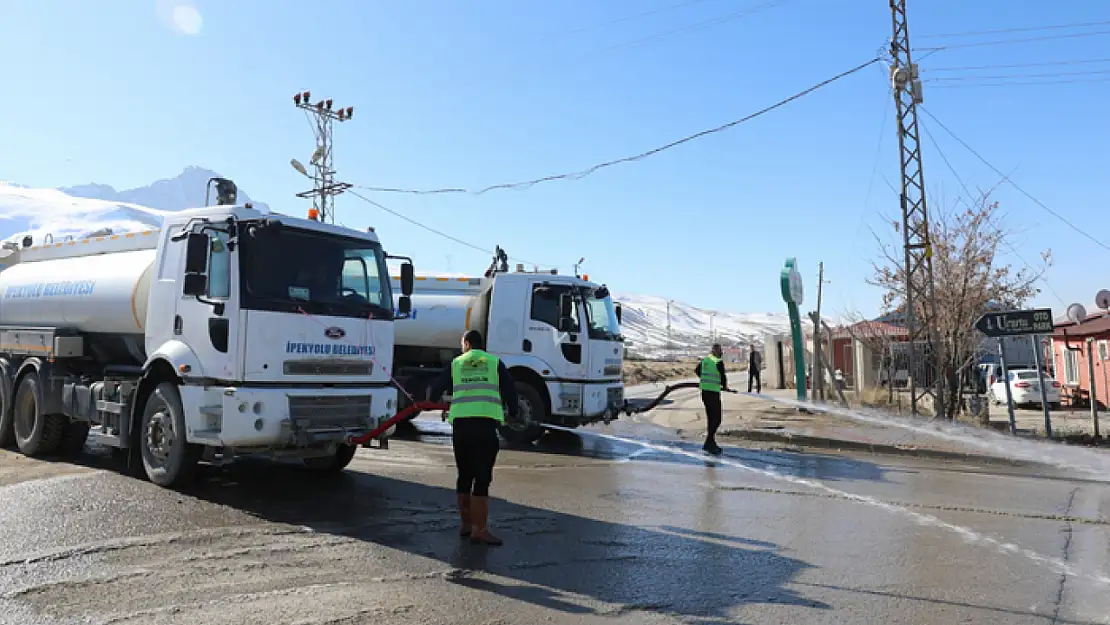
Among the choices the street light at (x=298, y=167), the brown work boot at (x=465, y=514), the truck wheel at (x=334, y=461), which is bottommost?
the brown work boot at (x=465, y=514)

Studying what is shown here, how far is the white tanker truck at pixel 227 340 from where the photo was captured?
7363 millimetres

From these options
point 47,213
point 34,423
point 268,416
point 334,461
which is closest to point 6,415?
point 34,423

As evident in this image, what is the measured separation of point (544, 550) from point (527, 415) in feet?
21.7

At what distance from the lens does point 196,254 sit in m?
7.29

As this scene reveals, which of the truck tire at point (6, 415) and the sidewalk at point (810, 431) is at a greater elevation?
the truck tire at point (6, 415)

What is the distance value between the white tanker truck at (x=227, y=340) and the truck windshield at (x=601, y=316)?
4335 mm

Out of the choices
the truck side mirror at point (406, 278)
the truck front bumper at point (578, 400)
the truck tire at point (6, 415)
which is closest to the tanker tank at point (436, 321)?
the truck front bumper at point (578, 400)

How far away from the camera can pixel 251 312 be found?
24.3 feet

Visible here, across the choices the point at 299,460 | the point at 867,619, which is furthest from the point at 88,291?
the point at 867,619

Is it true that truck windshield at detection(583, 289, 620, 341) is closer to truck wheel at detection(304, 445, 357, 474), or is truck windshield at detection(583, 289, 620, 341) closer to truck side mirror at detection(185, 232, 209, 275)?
truck wheel at detection(304, 445, 357, 474)

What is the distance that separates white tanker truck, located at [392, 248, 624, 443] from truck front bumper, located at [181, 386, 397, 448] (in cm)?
502

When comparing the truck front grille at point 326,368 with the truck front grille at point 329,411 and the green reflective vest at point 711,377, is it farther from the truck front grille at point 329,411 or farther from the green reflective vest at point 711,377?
the green reflective vest at point 711,377

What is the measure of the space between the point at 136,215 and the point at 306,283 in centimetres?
10981

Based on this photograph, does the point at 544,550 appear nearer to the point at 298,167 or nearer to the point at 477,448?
the point at 477,448
